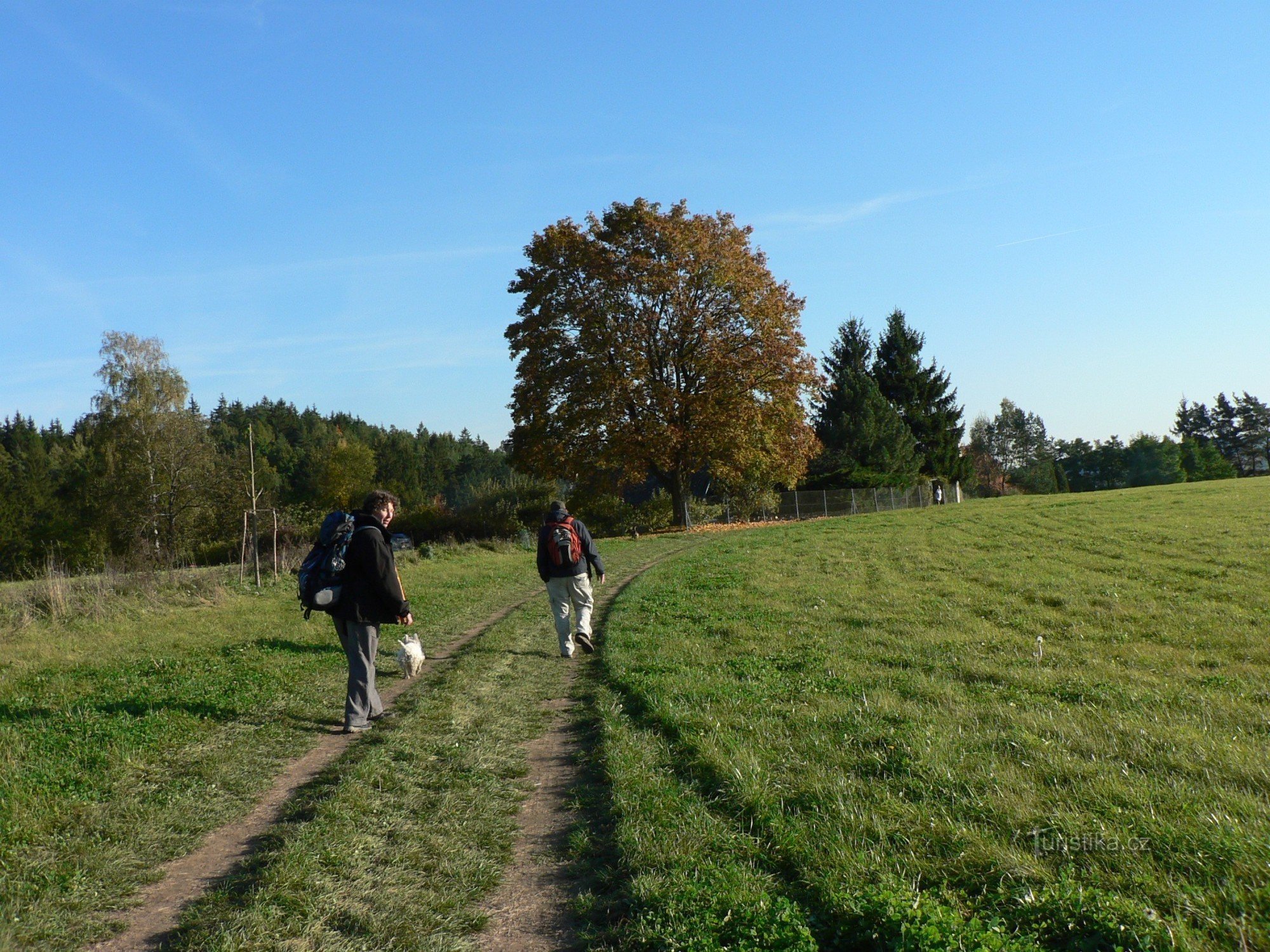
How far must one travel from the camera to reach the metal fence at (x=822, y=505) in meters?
42.9

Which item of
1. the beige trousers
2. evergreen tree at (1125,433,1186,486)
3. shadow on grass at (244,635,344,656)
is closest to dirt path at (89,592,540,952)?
the beige trousers

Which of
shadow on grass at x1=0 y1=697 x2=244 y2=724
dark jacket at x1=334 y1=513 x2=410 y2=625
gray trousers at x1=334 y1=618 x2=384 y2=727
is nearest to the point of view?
gray trousers at x1=334 y1=618 x2=384 y2=727

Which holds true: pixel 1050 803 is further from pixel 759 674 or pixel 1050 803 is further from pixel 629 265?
pixel 629 265

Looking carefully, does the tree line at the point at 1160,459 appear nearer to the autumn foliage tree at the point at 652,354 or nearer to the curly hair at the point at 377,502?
the autumn foliage tree at the point at 652,354

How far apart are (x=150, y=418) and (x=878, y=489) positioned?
4038 cm

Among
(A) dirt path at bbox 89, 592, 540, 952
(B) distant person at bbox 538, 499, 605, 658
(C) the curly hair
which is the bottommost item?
(A) dirt path at bbox 89, 592, 540, 952

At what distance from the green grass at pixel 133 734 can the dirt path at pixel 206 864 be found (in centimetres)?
11

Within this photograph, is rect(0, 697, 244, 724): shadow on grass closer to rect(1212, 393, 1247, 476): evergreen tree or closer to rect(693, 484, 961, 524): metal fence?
rect(693, 484, 961, 524): metal fence

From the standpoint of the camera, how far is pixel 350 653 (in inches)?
293

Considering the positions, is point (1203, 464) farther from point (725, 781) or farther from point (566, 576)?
point (725, 781)

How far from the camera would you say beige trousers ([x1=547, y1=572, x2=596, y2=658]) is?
10.7 m

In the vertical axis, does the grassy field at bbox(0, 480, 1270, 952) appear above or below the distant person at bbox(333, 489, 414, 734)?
below

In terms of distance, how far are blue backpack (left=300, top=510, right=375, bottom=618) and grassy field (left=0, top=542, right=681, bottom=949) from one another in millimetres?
1139

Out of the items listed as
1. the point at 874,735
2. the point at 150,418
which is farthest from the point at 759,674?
the point at 150,418
